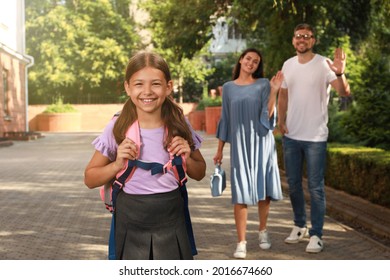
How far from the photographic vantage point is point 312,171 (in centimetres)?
600

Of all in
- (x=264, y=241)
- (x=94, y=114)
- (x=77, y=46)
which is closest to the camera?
(x=264, y=241)

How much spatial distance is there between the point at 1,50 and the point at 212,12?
12.5 meters

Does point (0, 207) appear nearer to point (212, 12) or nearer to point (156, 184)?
point (156, 184)

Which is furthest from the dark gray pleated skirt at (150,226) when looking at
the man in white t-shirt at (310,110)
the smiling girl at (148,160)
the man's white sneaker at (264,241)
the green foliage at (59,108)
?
the green foliage at (59,108)

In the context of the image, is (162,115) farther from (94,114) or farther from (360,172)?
(94,114)

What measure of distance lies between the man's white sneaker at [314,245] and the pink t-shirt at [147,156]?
3317mm

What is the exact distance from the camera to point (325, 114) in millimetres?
5969

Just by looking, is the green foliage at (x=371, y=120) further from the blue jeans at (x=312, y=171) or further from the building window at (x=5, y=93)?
the building window at (x=5, y=93)

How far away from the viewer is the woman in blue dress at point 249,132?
5746 millimetres

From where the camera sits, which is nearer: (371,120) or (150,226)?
(150,226)

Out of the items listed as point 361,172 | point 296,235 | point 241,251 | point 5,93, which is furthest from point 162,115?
point 5,93

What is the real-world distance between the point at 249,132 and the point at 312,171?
0.67 m

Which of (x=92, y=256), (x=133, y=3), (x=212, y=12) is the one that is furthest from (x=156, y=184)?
(x=133, y=3)
